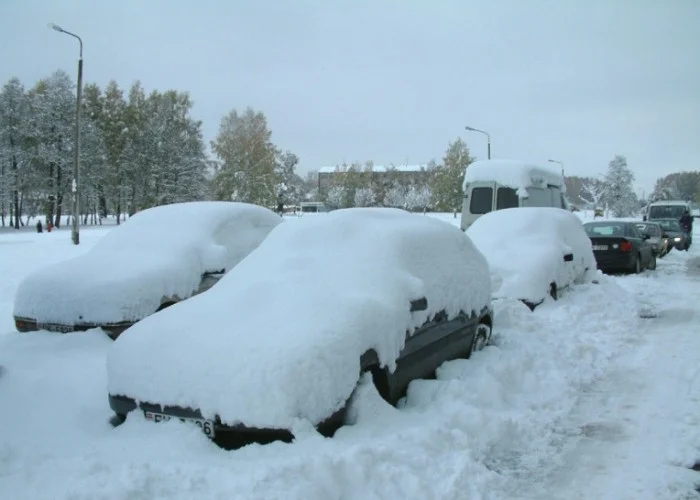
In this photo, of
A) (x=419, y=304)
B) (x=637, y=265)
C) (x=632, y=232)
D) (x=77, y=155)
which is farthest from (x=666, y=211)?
(x=419, y=304)

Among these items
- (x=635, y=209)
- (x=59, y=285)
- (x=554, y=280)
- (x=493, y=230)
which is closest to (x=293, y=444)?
(x=59, y=285)

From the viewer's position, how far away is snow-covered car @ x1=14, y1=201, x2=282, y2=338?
650 centimetres

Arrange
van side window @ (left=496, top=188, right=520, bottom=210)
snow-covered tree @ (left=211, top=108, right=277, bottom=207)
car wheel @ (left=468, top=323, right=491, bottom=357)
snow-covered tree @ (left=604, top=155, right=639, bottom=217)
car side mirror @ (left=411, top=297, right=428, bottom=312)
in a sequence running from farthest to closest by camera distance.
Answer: snow-covered tree @ (left=604, top=155, right=639, bottom=217), snow-covered tree @ (left=211, top=108, right=277, bottom=207), van side window @ (left=496, top=188, right=520, bottom=210), car wheel @ (left=468, top=323, right=491, bottom=357), car side mirror @ (left=411, top=297, right=428, bottom=312)

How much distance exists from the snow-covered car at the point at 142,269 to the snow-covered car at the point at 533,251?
3.77 m

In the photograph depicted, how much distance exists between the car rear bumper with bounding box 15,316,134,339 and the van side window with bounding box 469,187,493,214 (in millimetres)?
11914

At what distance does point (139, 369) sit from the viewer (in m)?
4.03

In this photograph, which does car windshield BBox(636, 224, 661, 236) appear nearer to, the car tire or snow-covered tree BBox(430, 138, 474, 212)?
the car tire

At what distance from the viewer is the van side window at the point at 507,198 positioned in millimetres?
16016

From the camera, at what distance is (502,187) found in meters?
16.1

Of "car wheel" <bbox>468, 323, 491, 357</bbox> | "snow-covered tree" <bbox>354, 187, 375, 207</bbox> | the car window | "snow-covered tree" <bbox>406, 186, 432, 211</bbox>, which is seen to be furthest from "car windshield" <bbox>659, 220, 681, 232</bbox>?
"snow-covered tree" <bbox>354, 187, 375, 207</bbox>

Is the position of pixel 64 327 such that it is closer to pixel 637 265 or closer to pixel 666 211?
pixel 637 265

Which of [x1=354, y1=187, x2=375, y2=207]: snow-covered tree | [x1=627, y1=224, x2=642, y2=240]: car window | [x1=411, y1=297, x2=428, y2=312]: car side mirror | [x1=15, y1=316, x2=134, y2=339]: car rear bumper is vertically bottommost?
[x1=15, y1=316, x2=134, y2=339]: car rear bumper

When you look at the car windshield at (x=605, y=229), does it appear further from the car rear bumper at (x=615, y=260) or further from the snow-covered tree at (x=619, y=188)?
the snow-covered tree at (x=619, y=188)

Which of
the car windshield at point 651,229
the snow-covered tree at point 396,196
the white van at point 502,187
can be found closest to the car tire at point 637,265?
the white van at point 502,187
